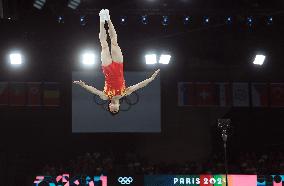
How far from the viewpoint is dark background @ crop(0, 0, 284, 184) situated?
15.7 meters

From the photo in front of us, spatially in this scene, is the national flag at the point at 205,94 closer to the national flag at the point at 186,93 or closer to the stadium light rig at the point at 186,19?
the national flag at the point at 186,93

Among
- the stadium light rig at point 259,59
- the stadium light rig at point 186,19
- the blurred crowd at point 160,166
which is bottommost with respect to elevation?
the blurred crowd at point 160,166

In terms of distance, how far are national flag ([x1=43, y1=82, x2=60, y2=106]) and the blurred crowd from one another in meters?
2.01

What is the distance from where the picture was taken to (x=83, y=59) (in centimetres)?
1568

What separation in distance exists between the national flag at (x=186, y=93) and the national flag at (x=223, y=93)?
0.85 m

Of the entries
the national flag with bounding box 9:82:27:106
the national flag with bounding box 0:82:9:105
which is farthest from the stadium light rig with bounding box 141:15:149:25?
the national flag with bounding box 0:82:9:105

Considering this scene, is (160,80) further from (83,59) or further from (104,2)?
(104,2)

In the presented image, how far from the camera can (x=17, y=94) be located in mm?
16578

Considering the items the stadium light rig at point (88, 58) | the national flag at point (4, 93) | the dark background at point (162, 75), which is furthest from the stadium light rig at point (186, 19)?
the national flag at point (4, 93)

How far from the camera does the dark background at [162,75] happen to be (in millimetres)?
15680

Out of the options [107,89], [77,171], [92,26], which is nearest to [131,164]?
[77,171]

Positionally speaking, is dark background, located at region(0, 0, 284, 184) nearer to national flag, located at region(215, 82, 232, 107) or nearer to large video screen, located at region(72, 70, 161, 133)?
large video screen, located at region(72, 70, 161, 133)

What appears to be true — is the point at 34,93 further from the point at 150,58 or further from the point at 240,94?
the point at 240,94

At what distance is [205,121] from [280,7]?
5778 millimetres
